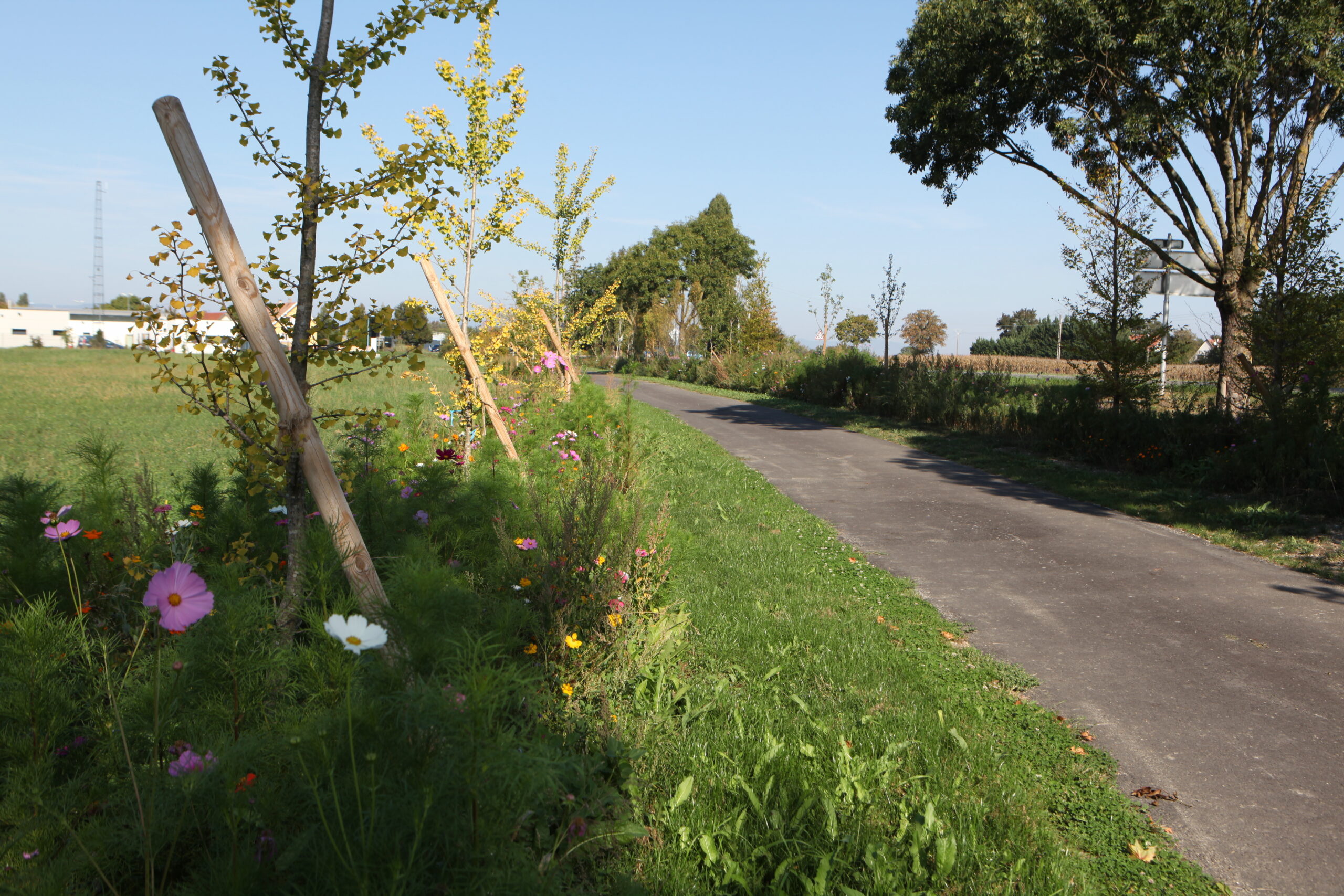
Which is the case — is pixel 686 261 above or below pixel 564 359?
above

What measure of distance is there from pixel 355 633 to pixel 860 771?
6.60 ft

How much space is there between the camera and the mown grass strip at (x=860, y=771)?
8.09 feet

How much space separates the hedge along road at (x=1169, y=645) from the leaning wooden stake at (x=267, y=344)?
10.3ft

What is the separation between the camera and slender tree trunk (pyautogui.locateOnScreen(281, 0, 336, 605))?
312 cm

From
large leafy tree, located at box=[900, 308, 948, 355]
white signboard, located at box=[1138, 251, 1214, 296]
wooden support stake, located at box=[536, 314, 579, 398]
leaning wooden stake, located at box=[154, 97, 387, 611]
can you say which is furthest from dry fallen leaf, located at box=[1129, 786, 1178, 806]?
large leafy tree, located at box=[900, 308, 948, 355]

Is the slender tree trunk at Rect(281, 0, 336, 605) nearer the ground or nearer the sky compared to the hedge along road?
nearer the sky

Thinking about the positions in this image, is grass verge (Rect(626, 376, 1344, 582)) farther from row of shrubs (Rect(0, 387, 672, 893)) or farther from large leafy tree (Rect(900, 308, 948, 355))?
large leafy tree (Rect(900, 308, 948, 355))

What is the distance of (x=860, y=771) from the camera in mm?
2812

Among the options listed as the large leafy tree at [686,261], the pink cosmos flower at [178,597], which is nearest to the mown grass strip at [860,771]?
the pink cosmos flower at [178,597]

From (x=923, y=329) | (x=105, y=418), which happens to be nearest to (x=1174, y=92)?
(x=105, y=418)

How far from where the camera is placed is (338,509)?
296cm

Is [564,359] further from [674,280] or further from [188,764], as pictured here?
[674,280]

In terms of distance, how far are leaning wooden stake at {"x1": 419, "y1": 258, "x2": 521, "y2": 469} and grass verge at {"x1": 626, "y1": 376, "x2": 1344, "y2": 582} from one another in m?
6.46

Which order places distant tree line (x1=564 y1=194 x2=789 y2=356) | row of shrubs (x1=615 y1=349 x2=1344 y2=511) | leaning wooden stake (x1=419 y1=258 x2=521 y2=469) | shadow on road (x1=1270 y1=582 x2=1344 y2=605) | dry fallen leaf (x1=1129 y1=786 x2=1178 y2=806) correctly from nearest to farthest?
dry fallen leaf (x1=1129 y1=786 x2=1178 y2=806), shadow on road (x1=1270 y1=582 x2=1344 y2=605), leaning wooden stake (x1=419 y1=258 x2=521 y2=469), row of shrubs (x1=615 y1=349 x2=1344 y2=511), distant tree line (x1=564 y1=194 x2=789 y2=356)
